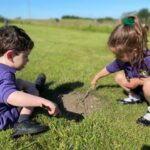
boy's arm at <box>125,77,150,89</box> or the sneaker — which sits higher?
boy's arm at <box>125,77,150,89</box>

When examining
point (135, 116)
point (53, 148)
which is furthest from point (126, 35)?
point (53, 148)

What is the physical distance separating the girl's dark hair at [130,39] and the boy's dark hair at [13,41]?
104 centimetres

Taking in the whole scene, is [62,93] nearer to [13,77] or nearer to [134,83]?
[134,83]

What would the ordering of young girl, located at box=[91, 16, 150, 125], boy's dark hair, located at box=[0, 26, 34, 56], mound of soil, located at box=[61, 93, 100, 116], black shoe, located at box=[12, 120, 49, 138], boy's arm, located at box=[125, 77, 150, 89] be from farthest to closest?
boy's arm, located at box=[125, 77, 150, 89]
mound of soil, located at box=[61, 93, 100, 116]
young girl, located at box=[91, 16, 150, 125]
boy's dark hair, located at box=[0, 26, 34, 56]
black shoe, located at box=[12, 120, 49, 138]

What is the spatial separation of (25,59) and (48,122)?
27.6 inches

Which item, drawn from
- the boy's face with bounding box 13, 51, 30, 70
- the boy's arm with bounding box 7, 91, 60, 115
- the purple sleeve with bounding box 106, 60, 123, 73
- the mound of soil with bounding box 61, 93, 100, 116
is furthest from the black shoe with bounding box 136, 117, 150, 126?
the boy's face with bounding box 13, 51, 30, 70

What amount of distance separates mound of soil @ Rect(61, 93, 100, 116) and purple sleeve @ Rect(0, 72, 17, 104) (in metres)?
1.16

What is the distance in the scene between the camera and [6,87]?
12.4ft

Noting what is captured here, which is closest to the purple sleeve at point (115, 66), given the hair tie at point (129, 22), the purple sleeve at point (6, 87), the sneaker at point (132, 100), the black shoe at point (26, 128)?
the sneaker at point (132, 100)

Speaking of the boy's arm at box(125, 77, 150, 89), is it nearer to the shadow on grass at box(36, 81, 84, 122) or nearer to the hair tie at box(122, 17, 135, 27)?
the hair tie at box(122, 17, 135, 27)

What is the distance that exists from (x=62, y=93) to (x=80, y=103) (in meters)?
0.59

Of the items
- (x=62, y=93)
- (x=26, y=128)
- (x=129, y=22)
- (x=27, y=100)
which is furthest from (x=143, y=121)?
(x=62, y=93)

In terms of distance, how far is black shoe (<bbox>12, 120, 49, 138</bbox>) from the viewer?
3.86 meters

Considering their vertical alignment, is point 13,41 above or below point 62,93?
above
